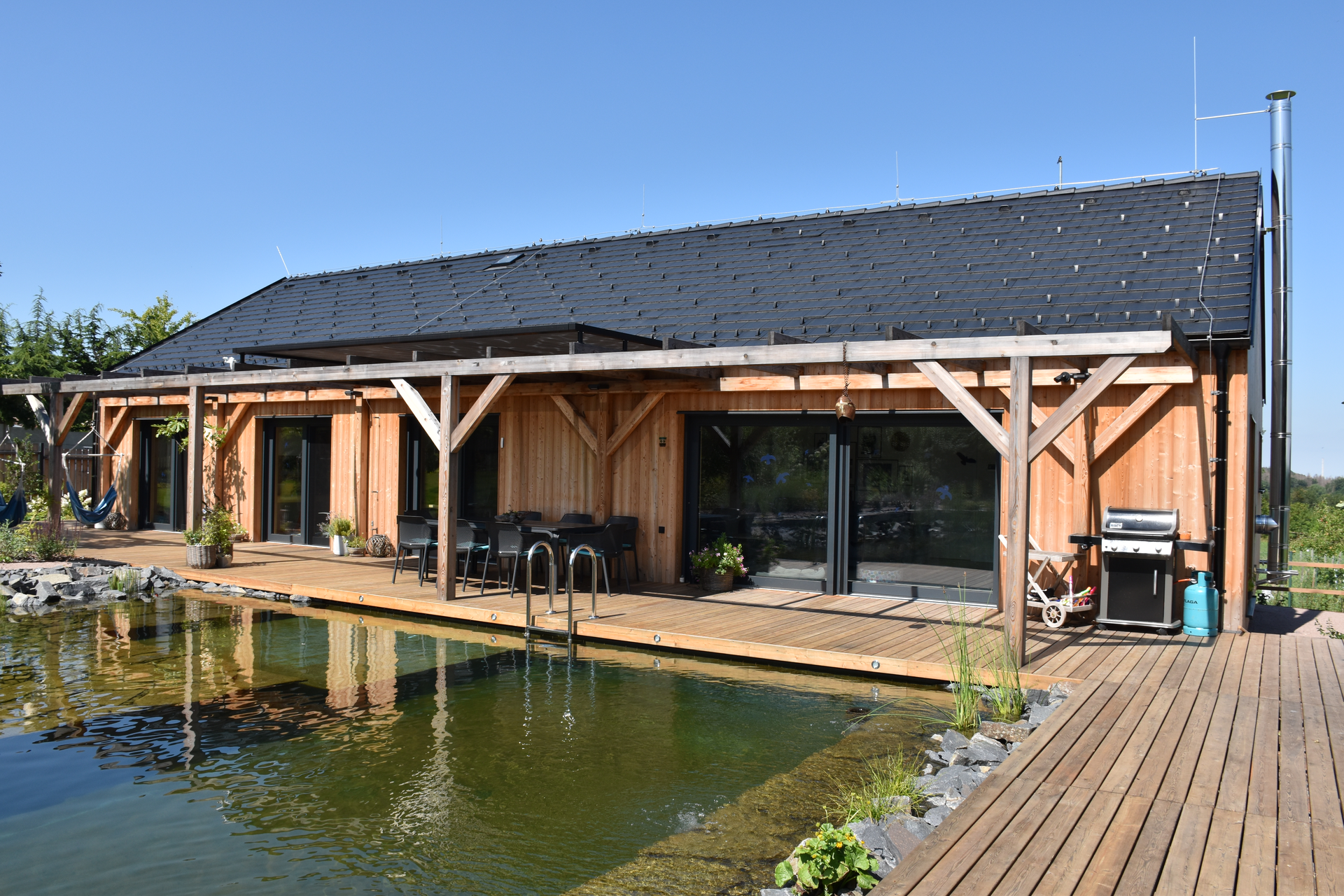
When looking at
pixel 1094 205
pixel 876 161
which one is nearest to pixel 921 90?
pixel 876 161

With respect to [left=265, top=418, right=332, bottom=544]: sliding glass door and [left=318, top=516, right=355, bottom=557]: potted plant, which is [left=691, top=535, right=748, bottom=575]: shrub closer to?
[left=318, top=516, right=355, bottom=557]: potted plant

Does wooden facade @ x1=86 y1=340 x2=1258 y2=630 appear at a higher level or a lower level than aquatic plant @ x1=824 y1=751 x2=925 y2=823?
higher

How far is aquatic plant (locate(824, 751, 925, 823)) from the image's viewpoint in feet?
13.2

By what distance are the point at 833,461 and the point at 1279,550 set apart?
5.02m

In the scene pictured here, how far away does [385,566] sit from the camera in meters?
11.0

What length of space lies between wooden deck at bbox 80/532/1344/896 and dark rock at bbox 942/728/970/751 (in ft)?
1.43

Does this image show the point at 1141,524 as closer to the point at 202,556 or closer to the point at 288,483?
the point at 202,556

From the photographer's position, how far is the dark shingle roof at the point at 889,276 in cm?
839

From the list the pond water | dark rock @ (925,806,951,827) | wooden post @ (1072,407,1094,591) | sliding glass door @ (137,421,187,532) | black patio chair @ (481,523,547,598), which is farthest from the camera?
sliding glass door @ (137,421,187,532)

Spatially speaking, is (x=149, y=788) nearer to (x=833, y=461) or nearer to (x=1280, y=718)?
(x=1280, y=718)

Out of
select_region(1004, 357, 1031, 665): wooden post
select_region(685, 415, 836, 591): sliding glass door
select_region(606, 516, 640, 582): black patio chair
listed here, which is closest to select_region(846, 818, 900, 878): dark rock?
select_region(1004, 357, 1031, 665): wooden post

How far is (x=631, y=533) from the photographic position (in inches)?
382

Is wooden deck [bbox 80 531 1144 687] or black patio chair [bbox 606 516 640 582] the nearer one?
wooden deck [bbox 80 531 1144 687]

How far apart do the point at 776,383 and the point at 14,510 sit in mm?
9974
